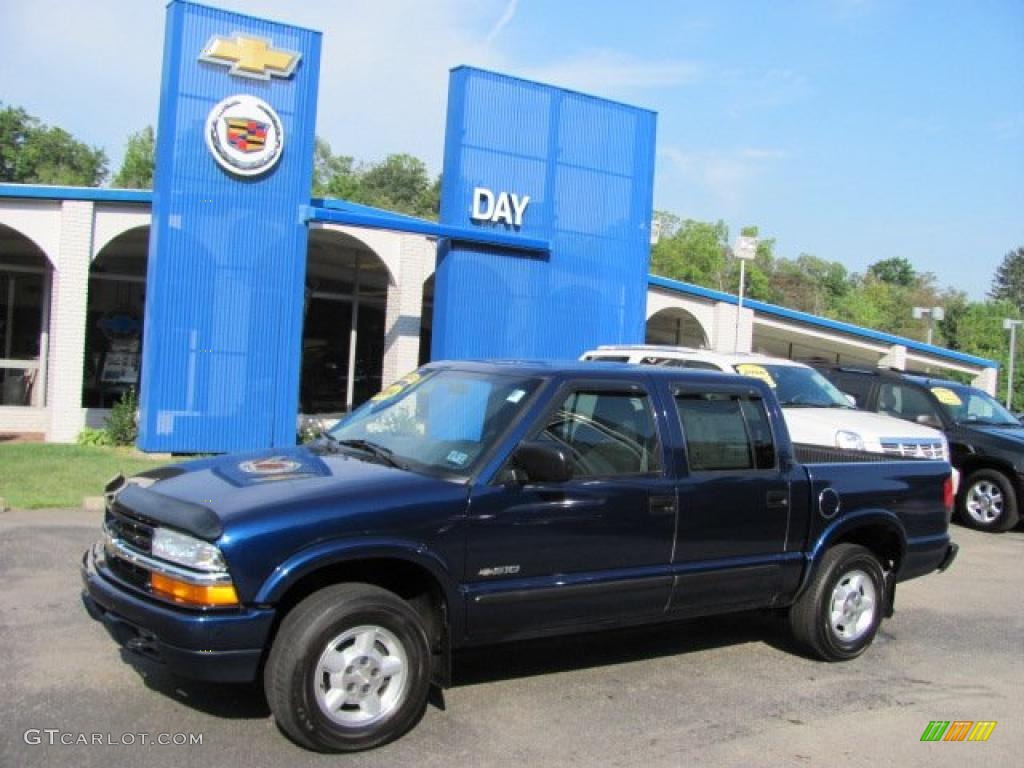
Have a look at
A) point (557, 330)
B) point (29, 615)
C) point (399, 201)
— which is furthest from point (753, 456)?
point (399, 201)

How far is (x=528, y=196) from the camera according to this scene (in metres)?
16.7

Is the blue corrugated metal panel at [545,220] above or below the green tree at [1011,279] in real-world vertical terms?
below

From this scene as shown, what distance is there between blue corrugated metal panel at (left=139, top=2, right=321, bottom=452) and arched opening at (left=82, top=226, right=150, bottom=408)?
5894mm

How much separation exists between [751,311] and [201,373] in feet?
46.2

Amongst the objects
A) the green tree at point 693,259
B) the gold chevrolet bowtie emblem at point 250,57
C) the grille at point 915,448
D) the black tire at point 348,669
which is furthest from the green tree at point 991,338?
the black tire at point 348,669

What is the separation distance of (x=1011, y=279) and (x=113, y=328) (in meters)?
124

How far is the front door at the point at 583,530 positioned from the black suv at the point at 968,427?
859cm

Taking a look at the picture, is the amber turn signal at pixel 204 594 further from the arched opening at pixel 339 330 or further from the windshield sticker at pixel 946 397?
the arched opening at pixel 339 330

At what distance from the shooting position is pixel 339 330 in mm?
21641

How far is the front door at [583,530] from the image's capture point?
15.2 feet

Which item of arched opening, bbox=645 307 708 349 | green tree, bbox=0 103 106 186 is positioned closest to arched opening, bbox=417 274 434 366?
arched opening, bbox=645 307 708 349

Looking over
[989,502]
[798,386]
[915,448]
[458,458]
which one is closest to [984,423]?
[989,502]

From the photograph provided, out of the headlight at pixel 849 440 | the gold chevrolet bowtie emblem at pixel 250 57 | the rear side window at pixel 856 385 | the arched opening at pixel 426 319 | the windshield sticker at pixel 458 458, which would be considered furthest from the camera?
the arched opening at pixel 426 319

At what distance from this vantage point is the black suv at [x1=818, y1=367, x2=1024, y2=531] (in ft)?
39.7
